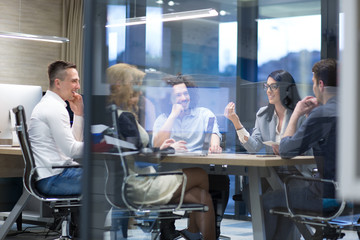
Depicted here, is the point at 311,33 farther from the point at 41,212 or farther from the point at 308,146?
the point at 41,212

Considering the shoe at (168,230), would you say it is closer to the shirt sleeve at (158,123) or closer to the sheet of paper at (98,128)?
the shirt sleeve at (158,123)

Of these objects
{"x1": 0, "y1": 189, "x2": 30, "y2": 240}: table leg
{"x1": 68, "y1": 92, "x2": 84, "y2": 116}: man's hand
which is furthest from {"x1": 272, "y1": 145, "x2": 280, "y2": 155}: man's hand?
{"x1": 0, "y1": 189, "x2": 30, "y2": 240}: table leg

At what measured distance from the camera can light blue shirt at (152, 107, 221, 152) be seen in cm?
257

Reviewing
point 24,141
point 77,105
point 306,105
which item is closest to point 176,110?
point 306,105

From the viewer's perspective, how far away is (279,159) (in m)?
2.45

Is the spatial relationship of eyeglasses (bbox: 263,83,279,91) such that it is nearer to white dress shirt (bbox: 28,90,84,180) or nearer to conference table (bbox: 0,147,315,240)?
conference table (bbox: 0,147,315,240)

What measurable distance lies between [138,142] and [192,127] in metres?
0.33

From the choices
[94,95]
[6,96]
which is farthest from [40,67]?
[94,95]

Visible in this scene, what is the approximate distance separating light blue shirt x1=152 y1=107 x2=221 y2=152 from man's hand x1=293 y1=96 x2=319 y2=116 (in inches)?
18.6

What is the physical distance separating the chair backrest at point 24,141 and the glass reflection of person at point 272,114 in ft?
5.28

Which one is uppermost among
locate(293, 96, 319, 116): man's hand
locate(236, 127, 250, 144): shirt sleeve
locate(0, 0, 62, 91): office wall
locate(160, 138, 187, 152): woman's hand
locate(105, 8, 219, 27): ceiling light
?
locate(0, 0, 62, 91): office wall

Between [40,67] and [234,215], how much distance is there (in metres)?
6.71

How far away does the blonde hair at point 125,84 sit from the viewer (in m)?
2.43

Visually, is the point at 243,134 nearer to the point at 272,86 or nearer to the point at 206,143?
the point at 206,143
